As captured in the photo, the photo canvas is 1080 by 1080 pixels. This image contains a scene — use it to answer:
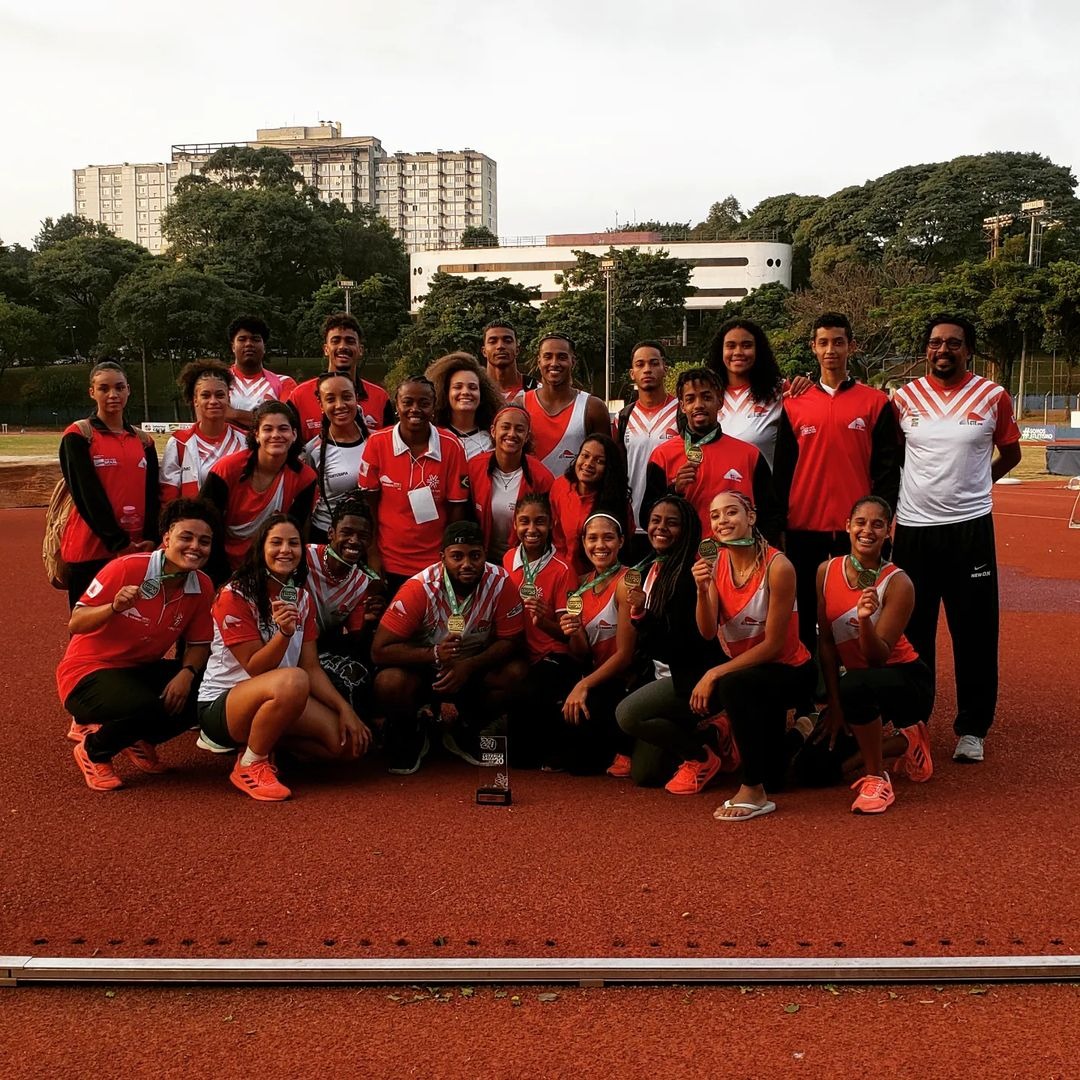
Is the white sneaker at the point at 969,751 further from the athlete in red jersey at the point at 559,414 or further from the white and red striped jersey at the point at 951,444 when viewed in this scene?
the athlete in red jersey at the point at 559,414

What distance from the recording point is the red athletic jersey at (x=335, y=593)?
554 cm

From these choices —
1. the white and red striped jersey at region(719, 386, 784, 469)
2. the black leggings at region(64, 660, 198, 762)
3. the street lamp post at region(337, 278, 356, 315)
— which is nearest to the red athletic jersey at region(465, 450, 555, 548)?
the white and red striped jersey at region(719, 386, 784, 469)

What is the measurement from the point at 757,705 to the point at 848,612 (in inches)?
26.6

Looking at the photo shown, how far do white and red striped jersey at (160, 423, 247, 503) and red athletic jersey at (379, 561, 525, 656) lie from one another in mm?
1389

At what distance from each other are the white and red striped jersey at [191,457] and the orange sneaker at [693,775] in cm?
288

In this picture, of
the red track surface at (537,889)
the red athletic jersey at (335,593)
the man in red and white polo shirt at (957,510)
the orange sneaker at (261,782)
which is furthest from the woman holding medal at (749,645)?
the orange sneaker at (261,782)

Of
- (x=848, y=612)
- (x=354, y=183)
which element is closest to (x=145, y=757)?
(x=848, y=612)

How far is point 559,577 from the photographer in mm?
5578

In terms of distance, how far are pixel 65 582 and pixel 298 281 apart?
70.1 metres

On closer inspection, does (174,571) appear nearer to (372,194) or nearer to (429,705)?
(429,705)

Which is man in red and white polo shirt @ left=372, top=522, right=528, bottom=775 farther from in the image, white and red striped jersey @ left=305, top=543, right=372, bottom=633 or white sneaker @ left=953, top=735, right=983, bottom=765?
white sneaker @ left=953, top=735, right=983, bottom=765

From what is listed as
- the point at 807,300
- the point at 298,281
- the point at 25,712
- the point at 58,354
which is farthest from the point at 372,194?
the point at 25,712

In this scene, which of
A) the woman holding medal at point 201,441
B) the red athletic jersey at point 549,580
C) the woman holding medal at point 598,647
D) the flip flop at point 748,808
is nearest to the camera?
the flip flop at point 748,808

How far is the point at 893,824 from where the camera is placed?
4746 millimetres
